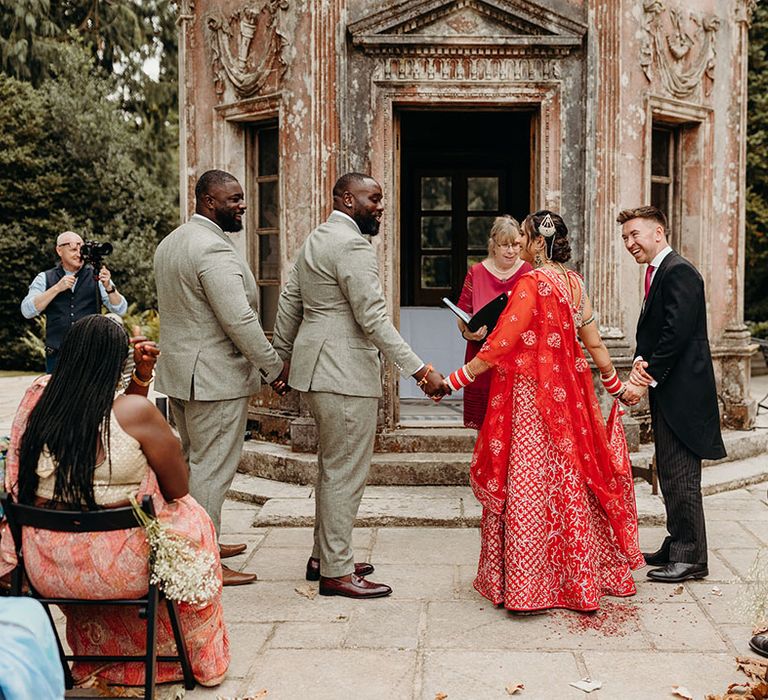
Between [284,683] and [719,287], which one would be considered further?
[719,287]

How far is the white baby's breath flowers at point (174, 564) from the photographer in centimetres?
324

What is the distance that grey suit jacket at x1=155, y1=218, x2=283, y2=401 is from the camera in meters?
4.59

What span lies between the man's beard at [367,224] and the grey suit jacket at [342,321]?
0.04 metres

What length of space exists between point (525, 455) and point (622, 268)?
3289mm

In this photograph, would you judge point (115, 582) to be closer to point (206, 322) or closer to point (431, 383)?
point (206, 322)

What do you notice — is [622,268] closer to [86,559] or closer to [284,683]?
[284,683]

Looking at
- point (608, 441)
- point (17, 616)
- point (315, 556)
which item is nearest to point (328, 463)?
point (315, 556)

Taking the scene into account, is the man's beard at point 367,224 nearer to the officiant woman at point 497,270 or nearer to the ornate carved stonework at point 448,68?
the officiant woman at point 497,270

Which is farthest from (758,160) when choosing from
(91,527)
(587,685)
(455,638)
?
(91,527)

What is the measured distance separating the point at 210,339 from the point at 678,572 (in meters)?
2.72

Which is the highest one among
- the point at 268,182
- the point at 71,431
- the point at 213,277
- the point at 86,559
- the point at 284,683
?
the point at 268,182

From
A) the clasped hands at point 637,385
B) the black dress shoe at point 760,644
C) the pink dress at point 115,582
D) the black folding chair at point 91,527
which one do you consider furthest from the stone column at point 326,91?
the black dress shoe at point 760,644

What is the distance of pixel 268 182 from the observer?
25.7ft

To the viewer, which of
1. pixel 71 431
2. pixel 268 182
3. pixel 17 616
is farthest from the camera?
pixel 268 182
